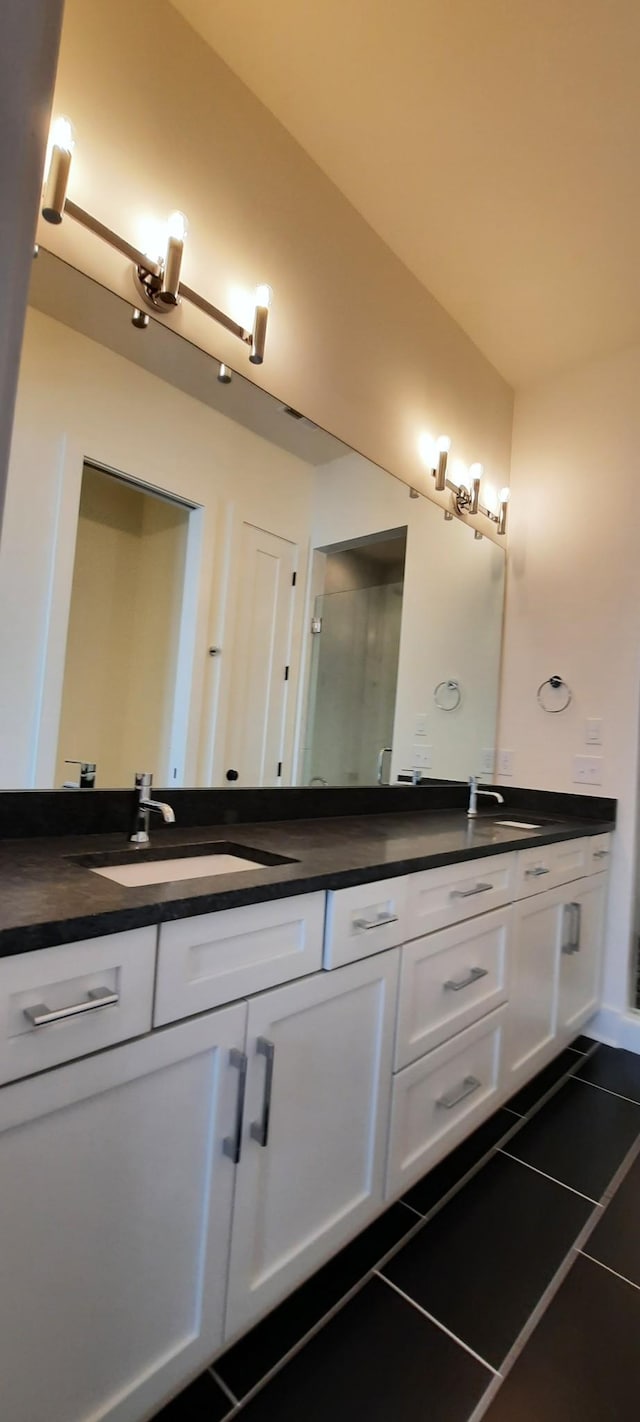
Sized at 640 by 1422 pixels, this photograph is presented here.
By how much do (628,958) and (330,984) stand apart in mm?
1790

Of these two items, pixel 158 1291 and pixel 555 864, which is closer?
pixel 158 1291

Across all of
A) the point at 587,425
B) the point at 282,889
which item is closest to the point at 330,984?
the point at 282,889

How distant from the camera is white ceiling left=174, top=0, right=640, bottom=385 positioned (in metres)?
1.48

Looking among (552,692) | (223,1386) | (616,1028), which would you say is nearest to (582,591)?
(552,692)

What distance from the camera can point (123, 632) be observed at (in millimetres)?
1464

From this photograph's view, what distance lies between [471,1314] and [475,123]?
9.23 ft

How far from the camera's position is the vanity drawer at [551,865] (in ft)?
6.05

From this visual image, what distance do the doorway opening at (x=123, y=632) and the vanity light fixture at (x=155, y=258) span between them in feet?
1.37

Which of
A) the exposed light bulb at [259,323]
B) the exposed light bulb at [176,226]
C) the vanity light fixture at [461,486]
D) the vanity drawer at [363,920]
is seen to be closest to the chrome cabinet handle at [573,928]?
the vanity drawer at [363,920]

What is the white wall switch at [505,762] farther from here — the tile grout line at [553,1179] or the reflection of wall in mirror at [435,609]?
the tile grout line at [553,1179]

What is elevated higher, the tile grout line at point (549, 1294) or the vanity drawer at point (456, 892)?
the vanity drawer at point (456, 892)

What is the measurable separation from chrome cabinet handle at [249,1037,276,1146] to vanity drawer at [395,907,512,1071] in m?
0.40

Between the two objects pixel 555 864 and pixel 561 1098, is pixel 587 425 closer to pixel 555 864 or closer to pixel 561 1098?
pixel 555 864

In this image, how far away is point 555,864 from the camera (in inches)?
80.8
